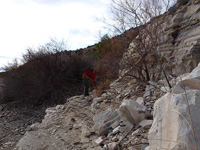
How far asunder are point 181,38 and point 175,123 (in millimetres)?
3628

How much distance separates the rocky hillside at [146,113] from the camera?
63.6 inches

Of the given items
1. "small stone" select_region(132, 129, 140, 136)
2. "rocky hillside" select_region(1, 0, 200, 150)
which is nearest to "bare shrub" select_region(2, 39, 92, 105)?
"rocky hillside" select_region(1, 0, 200, 150)

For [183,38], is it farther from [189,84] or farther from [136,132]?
[189,84]

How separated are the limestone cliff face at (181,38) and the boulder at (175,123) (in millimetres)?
2603

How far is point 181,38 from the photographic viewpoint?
4691 millimetres

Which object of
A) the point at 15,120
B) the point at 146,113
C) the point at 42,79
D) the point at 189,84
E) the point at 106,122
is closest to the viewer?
the point at 189,84

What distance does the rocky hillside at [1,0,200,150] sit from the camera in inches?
63.6

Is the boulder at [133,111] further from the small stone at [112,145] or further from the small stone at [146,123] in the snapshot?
the small stone at [112,145]

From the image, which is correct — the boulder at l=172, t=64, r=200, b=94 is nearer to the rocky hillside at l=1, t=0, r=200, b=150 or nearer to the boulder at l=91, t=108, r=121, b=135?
the rocky hillside at l=1, t=0, r=200, b=150

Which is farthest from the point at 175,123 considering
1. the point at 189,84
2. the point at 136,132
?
the point at 136,132

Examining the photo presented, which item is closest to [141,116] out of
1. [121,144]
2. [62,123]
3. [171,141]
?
[121,144]

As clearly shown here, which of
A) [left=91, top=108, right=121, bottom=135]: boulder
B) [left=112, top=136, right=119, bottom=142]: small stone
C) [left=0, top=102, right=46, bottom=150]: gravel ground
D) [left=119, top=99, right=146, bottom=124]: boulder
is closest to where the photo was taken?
[left=112, top=136, right=119, bottom=142]: small stone

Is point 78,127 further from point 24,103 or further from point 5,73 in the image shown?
point 5,73

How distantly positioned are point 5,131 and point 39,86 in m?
4.63
